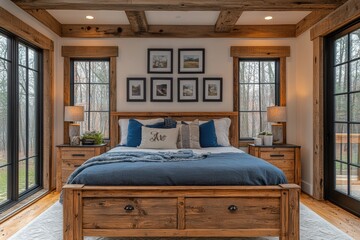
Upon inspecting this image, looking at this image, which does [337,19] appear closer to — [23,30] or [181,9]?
[181,9]

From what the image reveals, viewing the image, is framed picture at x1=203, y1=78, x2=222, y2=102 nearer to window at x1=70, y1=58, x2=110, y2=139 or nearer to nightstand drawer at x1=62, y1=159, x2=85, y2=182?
window at x1=70, y1=58, x2=110, y2=139

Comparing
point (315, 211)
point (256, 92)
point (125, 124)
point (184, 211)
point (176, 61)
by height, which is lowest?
point (315, 211)

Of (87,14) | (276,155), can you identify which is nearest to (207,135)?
(276,155)

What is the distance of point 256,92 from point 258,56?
0.61 m

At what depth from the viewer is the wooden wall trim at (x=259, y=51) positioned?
4.76 meters

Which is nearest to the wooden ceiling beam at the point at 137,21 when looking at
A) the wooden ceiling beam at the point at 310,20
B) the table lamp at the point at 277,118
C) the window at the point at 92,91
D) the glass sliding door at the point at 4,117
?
the window at the point at 92,91

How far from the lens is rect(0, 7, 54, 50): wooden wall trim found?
3.24m

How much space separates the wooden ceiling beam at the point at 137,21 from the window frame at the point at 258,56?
1.50m

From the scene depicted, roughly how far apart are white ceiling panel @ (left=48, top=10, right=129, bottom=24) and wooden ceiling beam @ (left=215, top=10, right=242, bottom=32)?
1.44 metres

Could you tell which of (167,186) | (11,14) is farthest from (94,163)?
(11,14)

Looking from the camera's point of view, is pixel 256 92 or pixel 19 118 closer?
pixel 19 118

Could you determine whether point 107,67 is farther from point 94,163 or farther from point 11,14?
point 94,163

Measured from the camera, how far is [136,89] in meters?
4.79

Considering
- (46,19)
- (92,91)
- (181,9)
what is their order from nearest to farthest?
(181,9) → (46,19) → (92,91)
